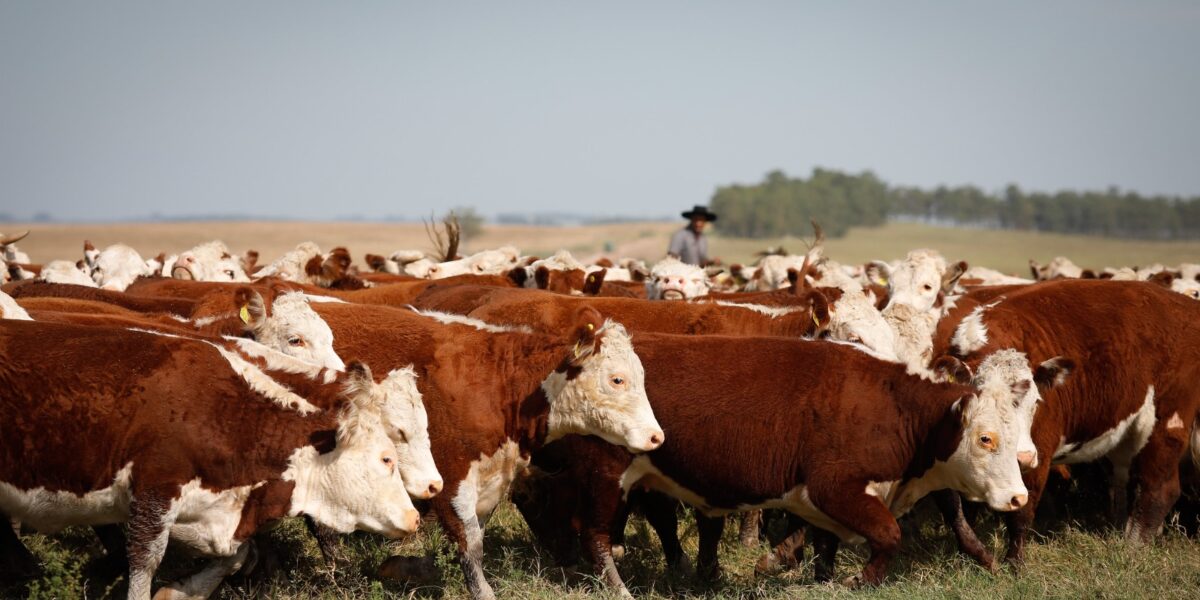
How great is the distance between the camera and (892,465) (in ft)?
20.7

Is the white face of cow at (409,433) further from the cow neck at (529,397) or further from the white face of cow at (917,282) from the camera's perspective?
the white face of cow at (917,282)

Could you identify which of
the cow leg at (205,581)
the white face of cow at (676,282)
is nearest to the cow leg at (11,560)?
the cow leg at (205,581)

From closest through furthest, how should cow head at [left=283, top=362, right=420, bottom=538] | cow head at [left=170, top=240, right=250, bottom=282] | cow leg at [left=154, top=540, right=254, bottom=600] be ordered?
cow head at [left=283, top=362, right=420, bottom=538]
cow leg at [left=154, top=540, right=254, bottom=600]
cow head at [left=170, top=240, right=250, bottom=282]

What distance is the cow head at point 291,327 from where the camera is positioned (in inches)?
262

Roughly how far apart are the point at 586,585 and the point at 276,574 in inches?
66.3

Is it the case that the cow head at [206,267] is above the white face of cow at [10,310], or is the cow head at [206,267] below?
below

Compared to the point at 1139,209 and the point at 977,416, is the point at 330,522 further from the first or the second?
the point at 1139,209

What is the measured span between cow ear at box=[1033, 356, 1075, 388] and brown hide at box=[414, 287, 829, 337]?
5.49 feet

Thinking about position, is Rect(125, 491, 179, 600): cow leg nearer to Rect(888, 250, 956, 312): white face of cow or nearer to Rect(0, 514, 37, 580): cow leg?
Rect(0, 514, 37, 580): cow leg

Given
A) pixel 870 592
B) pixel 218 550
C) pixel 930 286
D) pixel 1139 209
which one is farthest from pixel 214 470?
pixel 1139 209

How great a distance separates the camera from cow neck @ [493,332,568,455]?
21.4ft

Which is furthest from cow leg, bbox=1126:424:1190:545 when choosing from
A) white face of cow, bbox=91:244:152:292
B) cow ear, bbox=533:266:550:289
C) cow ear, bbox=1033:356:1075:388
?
white face of cow, bbox=91:244:152:292

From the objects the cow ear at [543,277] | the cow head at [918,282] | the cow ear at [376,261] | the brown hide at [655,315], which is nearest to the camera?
the brown hide at [655,315]

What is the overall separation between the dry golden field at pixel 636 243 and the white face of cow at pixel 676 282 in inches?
1391
